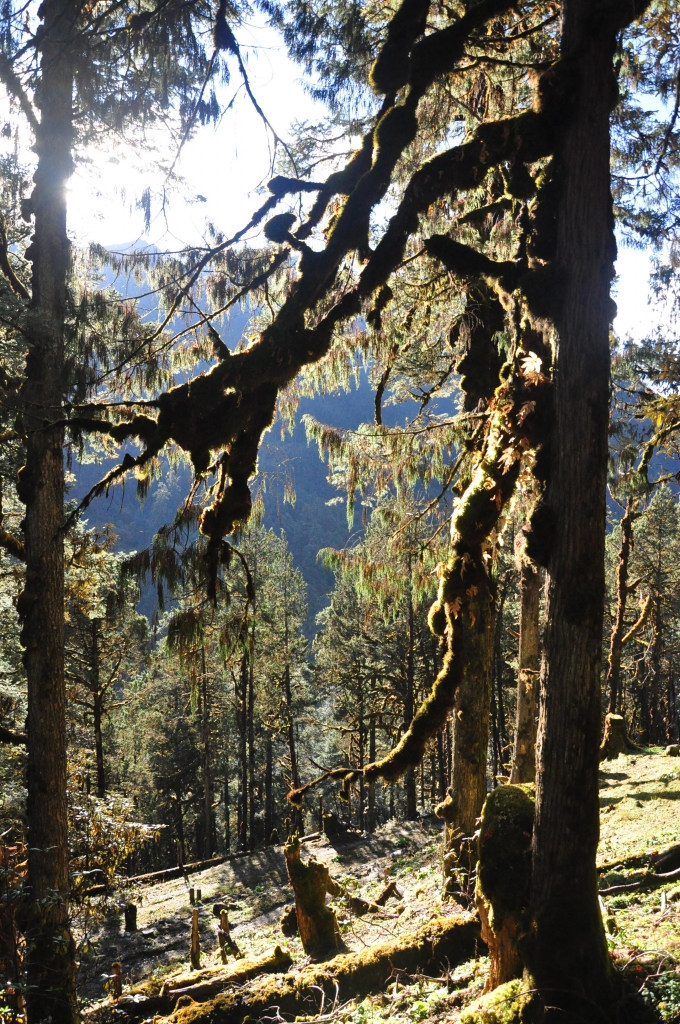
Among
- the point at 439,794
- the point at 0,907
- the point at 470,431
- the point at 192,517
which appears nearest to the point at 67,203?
the point at 192,517

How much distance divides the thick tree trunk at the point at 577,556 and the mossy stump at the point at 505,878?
20 cm

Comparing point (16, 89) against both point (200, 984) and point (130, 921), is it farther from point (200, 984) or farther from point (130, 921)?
point (130, 921)

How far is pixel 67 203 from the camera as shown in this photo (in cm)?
799

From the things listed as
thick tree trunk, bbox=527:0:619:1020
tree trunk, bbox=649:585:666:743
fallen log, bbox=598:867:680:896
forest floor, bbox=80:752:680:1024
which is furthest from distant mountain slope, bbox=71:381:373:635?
thick tree trunk, bbox=527:0:619:1020

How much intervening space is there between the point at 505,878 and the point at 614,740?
15022mm

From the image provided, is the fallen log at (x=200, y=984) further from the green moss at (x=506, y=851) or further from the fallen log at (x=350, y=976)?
the green moss at (x=506, y=851)

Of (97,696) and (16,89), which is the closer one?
(16,89)

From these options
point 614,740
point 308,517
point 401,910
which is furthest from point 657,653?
point 308,517

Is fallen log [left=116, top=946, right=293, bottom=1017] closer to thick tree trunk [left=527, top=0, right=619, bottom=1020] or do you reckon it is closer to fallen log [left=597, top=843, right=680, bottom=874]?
fallen log [left=597, top=843, right=680, bottom=874]

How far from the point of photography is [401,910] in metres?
8.91

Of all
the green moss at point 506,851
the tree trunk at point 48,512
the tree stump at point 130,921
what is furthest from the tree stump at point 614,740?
the tree trunk at point 48,512

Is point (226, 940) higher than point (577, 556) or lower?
lower

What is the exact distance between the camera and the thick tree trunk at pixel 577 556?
3902mm

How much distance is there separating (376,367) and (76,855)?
25.9 ft
